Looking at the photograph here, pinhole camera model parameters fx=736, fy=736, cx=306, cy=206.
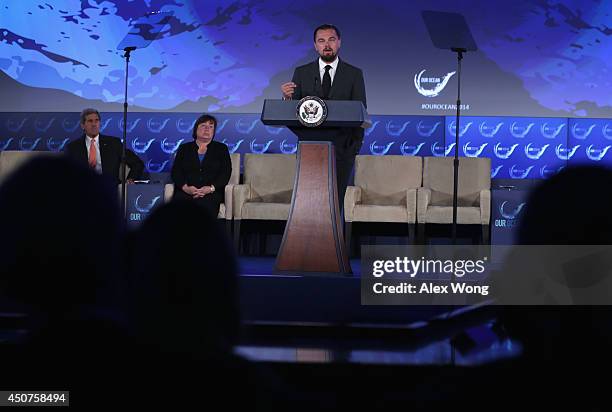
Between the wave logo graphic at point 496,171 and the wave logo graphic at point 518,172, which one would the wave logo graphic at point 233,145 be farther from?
the wave logo graphic at point 518,172

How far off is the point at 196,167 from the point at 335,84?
5.41ft

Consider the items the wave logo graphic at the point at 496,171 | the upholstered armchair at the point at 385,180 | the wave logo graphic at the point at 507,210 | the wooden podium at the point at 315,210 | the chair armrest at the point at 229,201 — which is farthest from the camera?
the wave logo graphic at the point at 496,171

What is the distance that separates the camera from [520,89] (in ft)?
23.3

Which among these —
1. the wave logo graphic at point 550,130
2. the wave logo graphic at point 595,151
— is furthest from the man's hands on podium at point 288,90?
the wave logo graphic at point 595,151

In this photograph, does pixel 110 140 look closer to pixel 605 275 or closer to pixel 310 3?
pixel 310 3

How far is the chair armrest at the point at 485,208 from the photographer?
232 inches

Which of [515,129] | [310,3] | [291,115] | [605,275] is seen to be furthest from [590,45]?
[605,275]

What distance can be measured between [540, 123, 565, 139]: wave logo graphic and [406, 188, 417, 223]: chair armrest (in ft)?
5.98

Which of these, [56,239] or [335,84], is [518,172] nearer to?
[335,84]

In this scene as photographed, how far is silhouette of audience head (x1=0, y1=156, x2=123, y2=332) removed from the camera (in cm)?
76

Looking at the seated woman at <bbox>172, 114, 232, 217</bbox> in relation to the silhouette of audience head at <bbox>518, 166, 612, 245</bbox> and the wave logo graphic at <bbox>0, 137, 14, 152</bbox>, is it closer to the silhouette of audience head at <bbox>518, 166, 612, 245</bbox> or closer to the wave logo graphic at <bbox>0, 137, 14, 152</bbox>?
the wave logo graphic at <bbox>0, 137, 14, 152</bbox>

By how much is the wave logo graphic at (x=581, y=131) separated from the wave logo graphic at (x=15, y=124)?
5.42 meters

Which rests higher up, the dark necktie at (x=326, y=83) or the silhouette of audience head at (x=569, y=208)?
the dark necktie at (x=326, y=83)

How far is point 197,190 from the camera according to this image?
5.54 m
